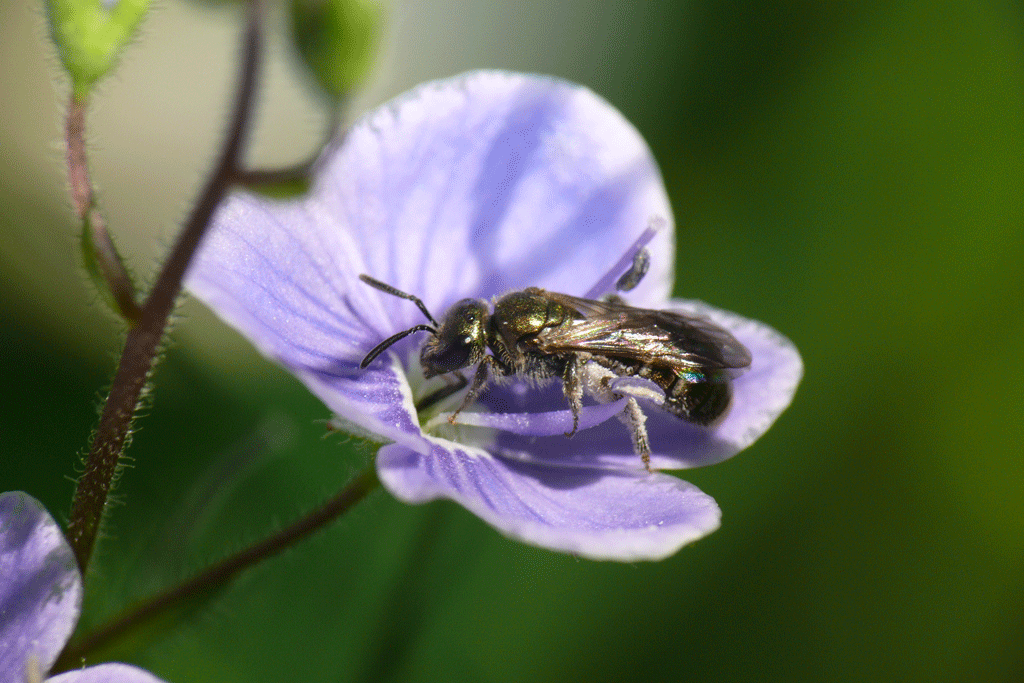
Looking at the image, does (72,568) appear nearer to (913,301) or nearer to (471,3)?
(913,301)

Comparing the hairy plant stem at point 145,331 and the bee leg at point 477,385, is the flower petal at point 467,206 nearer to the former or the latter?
the bee leg at point 477,385

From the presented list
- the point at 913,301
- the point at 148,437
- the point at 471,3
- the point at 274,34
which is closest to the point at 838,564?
the point at 913,301


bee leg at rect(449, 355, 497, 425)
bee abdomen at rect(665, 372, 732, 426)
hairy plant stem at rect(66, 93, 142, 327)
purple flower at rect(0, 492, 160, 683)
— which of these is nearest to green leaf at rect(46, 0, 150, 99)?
hairy plant stem at rect(66, 93, 142, 327)

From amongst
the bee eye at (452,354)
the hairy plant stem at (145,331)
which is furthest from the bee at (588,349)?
the hairy plant stem at (145,331)

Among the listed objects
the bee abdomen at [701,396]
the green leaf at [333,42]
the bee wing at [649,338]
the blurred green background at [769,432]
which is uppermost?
the green leaf at [333,42]

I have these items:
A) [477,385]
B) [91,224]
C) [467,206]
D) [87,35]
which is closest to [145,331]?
[91,224]

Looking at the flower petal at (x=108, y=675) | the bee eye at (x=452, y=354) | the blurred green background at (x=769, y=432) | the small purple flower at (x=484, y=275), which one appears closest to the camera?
the flower petal at (x=108, y=675)

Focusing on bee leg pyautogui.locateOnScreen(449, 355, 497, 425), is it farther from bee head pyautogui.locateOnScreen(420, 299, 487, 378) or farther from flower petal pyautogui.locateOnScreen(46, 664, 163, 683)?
flower petal pyautogui.locateOnScreen(46, 664, 163, 683)

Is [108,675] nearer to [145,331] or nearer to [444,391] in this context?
[145,331]
